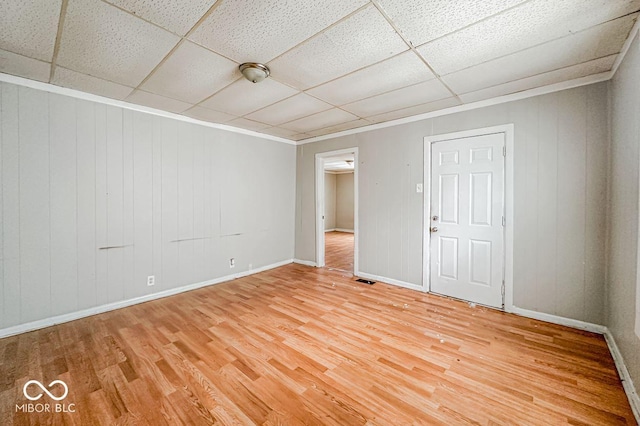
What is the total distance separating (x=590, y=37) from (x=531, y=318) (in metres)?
2.73

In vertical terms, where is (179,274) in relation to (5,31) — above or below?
below

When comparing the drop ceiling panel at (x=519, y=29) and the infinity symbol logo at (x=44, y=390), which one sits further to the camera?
the infinity symbol logo at (x=44, y=390)

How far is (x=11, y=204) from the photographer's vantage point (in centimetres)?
251

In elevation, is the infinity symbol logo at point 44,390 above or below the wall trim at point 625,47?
below

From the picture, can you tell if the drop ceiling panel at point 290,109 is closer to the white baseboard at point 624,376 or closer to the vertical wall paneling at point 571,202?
the vertical wall paneling at point 571,202

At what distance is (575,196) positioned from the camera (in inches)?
102

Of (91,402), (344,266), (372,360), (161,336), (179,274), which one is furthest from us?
(344,266)

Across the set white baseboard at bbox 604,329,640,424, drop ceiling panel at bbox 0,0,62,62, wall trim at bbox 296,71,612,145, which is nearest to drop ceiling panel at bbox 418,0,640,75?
wall trim at bbox 296,71,612,145

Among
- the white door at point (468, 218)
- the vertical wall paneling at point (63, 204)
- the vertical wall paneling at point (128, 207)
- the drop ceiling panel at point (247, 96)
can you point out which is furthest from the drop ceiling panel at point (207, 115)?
the white door at point (468, 218)

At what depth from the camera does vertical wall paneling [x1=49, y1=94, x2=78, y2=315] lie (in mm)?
2727

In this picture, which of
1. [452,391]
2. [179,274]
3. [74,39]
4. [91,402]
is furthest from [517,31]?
[179,274]

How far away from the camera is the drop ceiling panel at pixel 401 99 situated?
2800 mm

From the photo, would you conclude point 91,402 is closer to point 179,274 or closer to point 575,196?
point 179,274

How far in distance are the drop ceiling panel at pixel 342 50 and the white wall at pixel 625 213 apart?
175cm
